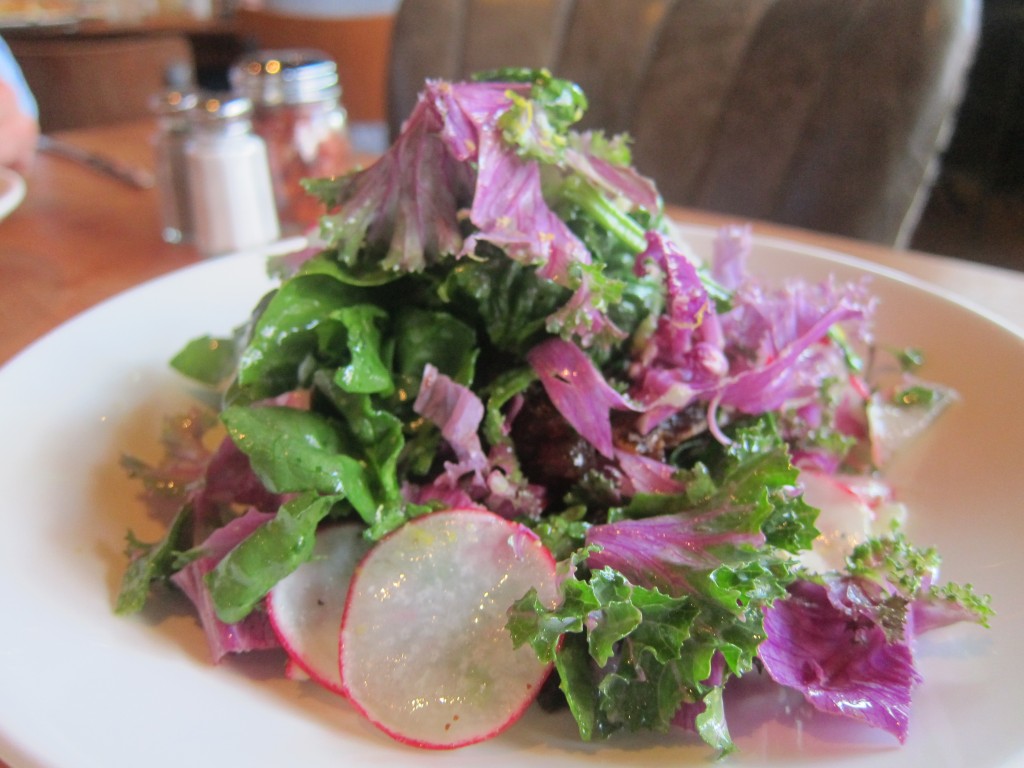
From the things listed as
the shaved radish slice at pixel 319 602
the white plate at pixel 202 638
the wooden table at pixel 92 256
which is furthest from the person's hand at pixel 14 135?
the shaved radish slice at pixel 319 602

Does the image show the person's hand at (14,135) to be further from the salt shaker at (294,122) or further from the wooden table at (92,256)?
the salt shaker at (294,122)

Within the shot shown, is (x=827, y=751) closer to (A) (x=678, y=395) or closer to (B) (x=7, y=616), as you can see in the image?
(A) (x=678, y=395)

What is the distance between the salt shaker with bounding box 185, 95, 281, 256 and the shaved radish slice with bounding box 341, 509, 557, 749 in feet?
4.26

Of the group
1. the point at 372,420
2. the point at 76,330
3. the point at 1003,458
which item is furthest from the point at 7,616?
the point at 1003,458

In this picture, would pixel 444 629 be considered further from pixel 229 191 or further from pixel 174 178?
pixel 174 178

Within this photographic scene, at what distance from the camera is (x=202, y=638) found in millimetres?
846

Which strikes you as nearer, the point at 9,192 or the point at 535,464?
the point at 535,464

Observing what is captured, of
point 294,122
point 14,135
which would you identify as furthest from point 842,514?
point 14,135

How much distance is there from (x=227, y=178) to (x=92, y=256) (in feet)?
1.27

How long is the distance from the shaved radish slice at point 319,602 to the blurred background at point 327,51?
296 cm

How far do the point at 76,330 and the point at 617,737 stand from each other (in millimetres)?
946

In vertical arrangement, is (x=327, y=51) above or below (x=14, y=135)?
below

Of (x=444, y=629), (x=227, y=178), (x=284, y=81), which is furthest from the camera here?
(x=284, y=81)

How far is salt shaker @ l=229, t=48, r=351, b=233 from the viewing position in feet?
6.83
